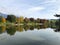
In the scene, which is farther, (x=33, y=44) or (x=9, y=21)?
(x=9, y=21)

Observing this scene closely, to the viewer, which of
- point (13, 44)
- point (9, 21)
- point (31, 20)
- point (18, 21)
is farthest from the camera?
point (31, 20)

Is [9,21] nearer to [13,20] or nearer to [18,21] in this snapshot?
[13,20]

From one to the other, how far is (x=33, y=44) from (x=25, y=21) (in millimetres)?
89888

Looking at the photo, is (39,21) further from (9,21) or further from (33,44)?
(33,44)

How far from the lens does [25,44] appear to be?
1861 centimetres

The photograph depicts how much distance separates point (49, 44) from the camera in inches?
750

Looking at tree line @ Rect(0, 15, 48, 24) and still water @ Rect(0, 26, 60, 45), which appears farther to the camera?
tree line @ Rect(0, 15, 48, 24)

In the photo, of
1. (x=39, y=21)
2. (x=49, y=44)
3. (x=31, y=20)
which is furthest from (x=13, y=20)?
(x=49, y=44)

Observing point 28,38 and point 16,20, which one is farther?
point 16,20

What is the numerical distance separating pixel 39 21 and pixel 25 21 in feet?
67.1

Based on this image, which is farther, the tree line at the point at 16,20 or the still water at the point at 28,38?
the tree line at the point at 16,20

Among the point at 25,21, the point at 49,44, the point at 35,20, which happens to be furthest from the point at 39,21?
the point at 49,44

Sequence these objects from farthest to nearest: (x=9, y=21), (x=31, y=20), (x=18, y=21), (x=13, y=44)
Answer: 1. (x=31, y=20)
2. (x=18, y=21)
3. (x=9, y=21)
4. (x=13, y=44)

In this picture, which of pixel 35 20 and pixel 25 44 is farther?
pixel 35 20
